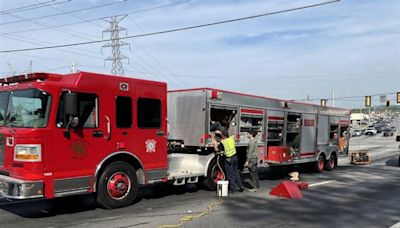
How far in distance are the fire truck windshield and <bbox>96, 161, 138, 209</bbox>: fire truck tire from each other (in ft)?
5.68

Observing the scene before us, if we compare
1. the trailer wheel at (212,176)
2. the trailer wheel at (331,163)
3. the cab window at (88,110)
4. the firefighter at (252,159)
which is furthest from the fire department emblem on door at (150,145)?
the trailer wheel at (331,163)

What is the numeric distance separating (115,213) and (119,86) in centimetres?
260

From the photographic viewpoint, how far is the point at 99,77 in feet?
29.1

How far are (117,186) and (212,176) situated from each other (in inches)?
140

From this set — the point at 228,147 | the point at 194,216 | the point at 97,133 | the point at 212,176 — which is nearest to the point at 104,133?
the point at 97,133

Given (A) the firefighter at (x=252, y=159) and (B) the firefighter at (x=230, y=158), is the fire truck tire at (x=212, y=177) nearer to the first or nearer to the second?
(B) the firefighter at (x=230, y=158)

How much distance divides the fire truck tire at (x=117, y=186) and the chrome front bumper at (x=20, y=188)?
138cm

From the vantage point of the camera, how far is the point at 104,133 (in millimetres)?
8906

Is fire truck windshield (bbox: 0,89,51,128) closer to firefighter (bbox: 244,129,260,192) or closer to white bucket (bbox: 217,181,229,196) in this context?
white bucket (bbox: 217,181,229,196)

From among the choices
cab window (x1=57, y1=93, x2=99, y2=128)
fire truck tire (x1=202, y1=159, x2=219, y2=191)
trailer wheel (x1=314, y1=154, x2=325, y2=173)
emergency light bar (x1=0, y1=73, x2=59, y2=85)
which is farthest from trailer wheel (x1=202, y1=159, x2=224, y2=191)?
trailer wheel (x1=314, y1=154, x2=325, y2=173)

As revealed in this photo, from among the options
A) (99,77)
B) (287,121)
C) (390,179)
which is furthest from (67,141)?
(390,179)

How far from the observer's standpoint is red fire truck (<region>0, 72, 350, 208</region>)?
26.0ft

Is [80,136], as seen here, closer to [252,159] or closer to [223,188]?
[223,188]

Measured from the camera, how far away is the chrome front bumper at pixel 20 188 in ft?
24.8
